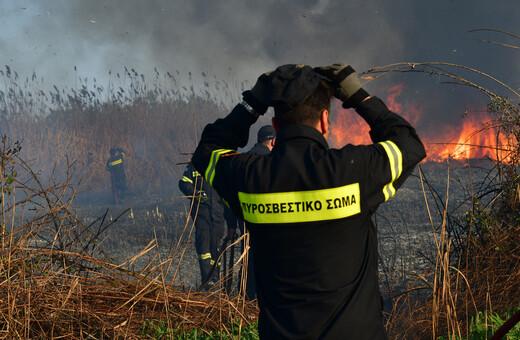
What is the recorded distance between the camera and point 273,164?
4.99ft

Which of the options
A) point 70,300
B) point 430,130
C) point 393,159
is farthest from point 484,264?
point 430,130

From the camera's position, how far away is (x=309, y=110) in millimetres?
1595

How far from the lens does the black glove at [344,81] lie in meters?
1.64

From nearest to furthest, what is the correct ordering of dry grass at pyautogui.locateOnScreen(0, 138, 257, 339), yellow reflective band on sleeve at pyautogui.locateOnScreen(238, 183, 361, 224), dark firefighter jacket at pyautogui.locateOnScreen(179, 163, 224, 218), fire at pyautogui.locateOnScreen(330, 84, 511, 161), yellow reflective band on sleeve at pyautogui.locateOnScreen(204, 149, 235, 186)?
1. yellow reflective band on sleeve at pyautogui.locateOnScreen(238, 183, 361, 224)
2. yellow reflective band on sleeve at pyautogui.locateOnScreen(204, 149, 235, 186)
3. dry grass at pyautogui.locateOnScreen(0, 138, 257, 339)
4. dark firefighter jacket at pyautogui.locateOnScreen(179, 163, 224, 218)
5. fire at pyautogui.locateOnScreen(330, 84, 511, 161)

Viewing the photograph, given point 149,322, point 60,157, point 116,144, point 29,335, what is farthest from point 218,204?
point 60,157

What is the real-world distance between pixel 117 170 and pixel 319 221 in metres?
14.1

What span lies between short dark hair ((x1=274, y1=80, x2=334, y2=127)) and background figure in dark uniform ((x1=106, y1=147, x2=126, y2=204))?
13.0 meters

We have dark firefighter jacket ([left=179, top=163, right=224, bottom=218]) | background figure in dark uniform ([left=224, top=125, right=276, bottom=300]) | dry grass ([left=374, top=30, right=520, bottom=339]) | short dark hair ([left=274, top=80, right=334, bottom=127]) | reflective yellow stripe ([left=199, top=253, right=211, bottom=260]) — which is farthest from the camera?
dark firefighter jacket ([left=179, top=163, right=224, bottom=218])

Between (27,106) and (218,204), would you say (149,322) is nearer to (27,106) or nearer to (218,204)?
(218,204)

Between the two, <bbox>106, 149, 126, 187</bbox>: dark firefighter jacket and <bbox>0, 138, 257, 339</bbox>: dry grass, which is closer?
<bbox>0, 138, 257, 339</bbox>: dry grass

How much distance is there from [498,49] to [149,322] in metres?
17.2

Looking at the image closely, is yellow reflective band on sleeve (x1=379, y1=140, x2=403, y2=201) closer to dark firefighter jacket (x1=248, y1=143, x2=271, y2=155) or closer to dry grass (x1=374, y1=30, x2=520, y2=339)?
dry grass (x1=374, y1=30, x2=520, y2=339)

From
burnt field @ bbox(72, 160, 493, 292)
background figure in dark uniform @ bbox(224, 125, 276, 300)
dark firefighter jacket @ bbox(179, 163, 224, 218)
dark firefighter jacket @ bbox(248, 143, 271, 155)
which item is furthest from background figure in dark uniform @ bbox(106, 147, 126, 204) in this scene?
dark firefighter jacket @ bbox(248, 143, 271, 155)

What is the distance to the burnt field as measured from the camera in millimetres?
5637
